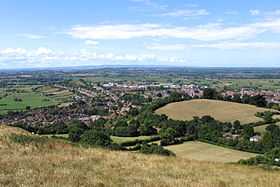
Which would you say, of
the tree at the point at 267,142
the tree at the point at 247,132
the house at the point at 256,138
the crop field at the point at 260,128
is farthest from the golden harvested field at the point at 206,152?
the crop field at the point at 260,128

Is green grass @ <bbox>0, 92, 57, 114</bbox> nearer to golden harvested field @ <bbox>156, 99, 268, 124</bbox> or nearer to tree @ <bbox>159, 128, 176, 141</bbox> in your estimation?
golden harvested field @ <bbox>156, 99, 268, 124</bbox>

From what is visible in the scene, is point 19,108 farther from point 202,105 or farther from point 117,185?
point 117,185

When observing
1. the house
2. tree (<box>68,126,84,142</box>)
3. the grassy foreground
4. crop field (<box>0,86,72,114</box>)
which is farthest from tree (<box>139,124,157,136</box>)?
crop field (<box>0,86,72,114</box>)

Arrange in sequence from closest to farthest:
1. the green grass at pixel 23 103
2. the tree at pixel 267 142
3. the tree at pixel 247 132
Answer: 1. the tree at pixel 267 142
2. the tree at pixel 247 132
3. the green grass at pixel 23 103

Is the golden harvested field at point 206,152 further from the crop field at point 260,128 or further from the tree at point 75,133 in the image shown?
the crop field at point 260,128

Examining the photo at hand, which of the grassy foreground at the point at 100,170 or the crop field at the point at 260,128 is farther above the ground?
the grassy foreground at the point at 100,170

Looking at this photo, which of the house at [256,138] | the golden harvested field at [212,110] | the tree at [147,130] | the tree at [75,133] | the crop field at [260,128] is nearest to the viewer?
the tree at [75,133]

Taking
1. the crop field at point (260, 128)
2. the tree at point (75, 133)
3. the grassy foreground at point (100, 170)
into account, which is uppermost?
the grassy foreground at point (100, 170)

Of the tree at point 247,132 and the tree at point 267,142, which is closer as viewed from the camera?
the tree at point 267,142
